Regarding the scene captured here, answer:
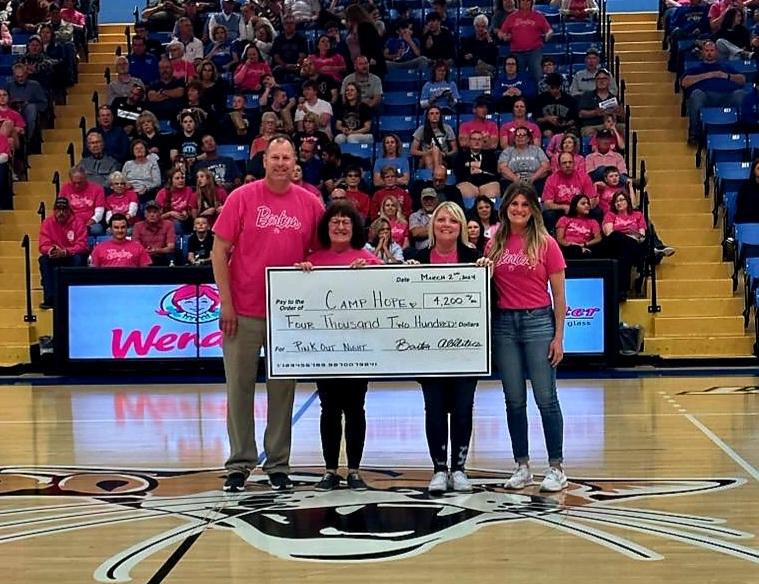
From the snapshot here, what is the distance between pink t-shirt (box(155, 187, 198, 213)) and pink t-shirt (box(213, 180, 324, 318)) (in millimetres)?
8731

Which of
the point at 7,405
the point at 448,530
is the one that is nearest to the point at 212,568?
the point at 448,530

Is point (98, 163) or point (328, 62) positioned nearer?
point (98, 163)

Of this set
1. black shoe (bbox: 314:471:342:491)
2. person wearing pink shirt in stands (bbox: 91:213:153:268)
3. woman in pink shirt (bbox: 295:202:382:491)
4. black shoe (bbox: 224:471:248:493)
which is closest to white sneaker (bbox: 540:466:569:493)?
woman in pink shirt (bbox: 295:202:382:491)

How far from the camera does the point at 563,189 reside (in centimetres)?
1527

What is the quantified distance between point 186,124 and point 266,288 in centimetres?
1022

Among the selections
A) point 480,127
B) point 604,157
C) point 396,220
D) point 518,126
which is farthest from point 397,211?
point 604,157

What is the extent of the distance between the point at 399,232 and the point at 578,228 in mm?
2014

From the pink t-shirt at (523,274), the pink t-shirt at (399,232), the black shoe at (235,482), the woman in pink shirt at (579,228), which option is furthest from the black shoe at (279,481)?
the woman in pink shirt at (579,228)

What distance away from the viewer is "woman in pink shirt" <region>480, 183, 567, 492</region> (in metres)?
7.15

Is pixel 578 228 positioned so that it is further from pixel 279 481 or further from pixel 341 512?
pixel 341 512

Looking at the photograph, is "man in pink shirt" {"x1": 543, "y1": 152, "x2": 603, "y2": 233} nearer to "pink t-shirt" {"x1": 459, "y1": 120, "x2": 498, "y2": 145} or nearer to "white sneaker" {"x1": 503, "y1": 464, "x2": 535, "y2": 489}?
"pink t-shirt" {"x1": 459, "y1": 120, "x2": 498, "y2": 145}

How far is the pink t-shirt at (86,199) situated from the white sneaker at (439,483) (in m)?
9.82

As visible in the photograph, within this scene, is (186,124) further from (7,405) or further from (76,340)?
(7,405)

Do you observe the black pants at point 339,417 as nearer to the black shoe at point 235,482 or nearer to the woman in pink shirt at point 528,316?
the black shoe at point 235,482
